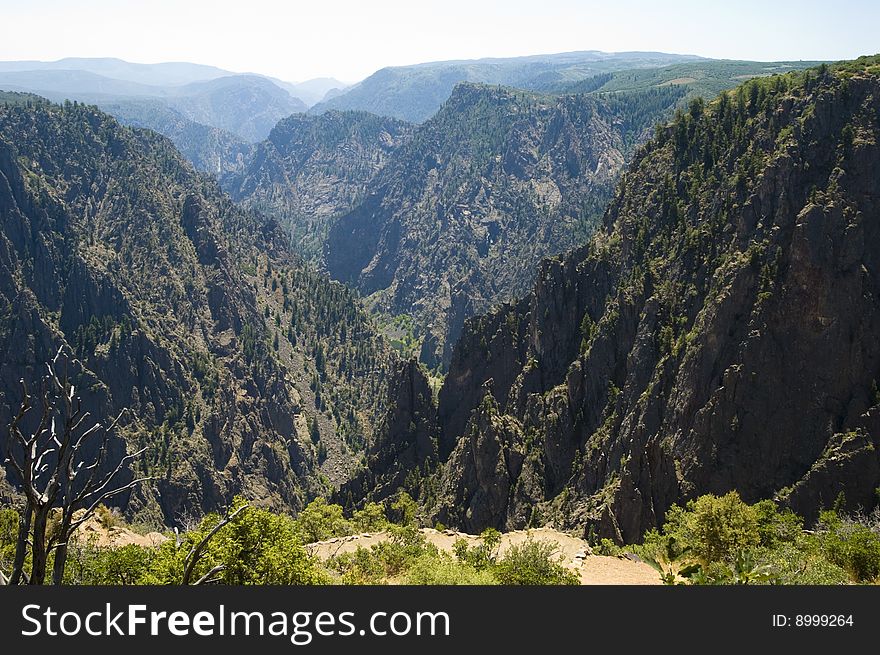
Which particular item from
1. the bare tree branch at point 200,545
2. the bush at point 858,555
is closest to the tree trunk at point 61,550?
the bare tree branch at point 200,545

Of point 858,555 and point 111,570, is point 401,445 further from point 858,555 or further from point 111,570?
point 858,555

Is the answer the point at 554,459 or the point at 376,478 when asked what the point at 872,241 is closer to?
the point at 554,459

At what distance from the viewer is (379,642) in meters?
16.3

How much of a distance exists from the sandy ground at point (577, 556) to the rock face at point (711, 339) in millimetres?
7352

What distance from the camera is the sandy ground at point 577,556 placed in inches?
1703

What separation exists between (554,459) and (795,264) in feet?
116

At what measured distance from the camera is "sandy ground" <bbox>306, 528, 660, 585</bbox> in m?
43.2

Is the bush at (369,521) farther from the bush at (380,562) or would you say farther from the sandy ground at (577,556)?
the bush at (380,562)

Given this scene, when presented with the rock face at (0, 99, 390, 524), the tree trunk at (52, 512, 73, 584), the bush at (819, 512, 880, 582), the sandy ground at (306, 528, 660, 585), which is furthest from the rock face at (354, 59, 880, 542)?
the rock face at (0, 99, 390, 524)

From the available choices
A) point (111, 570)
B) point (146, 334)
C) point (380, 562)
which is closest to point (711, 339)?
point (380, 562)

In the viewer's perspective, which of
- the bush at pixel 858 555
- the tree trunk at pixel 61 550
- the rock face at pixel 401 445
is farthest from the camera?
the rock face at pixel 401 445

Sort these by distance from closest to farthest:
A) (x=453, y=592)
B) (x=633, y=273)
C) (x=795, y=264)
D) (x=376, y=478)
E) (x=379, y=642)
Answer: (x=379, y=642) → (x=453, y=592) → (x=795, y=264) → (x=633, y=273) → (x=376, y=478)

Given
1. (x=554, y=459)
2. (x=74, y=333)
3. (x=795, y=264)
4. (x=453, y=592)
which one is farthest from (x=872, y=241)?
(x=74, y=333)

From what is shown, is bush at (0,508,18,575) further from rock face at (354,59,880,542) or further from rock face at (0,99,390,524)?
rock face at (0,99,390,524)
